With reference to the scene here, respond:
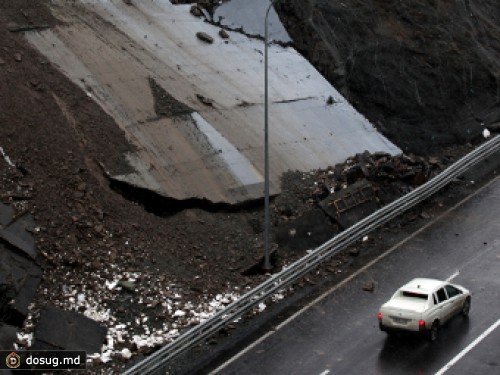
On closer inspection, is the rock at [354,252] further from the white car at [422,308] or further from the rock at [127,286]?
the rock at [127,286]

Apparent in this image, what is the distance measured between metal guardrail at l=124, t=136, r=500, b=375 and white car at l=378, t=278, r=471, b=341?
3506 millimetres

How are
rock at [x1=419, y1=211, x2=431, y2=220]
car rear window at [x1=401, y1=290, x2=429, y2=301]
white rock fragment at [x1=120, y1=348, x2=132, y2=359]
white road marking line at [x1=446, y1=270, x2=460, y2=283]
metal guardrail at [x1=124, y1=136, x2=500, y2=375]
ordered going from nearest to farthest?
metal guardrail at [x1=124, y1=136, x2=500, y2=375]
white rock fragment at [x1=120, y1=348, x2=132, y2=359]
car rear window at [x1=401, y1=290, x2=429, y2=301]
white road marking line at [x1=446, y1=270, x2=460, y2=283]
rock at [x1=419, y1=211, x2=431, y2=220]

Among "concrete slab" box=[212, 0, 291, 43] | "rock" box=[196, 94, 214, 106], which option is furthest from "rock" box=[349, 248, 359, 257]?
"concrete slab" box=[212, 0, 291, 43]

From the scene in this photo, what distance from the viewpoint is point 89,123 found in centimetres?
2759

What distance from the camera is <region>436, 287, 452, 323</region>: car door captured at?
21.3 m

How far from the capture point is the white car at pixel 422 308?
68.2 feet

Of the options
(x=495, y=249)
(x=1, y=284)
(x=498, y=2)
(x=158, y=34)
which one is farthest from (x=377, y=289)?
(x=498, y=2)

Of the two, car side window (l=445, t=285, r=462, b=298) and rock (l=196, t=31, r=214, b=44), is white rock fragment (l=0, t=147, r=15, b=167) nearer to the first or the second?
rock (l=196, t=31, r=214, b=44)

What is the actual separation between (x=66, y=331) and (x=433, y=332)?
9.05m

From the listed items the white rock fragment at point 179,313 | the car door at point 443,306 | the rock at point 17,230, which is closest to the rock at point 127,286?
the white rock fragment at point 179,313

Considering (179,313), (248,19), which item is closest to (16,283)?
(179,313)

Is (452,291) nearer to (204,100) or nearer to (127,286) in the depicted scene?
(127,286)

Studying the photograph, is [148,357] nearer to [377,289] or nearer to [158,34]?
[377,289]

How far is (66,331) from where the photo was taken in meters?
21.1
